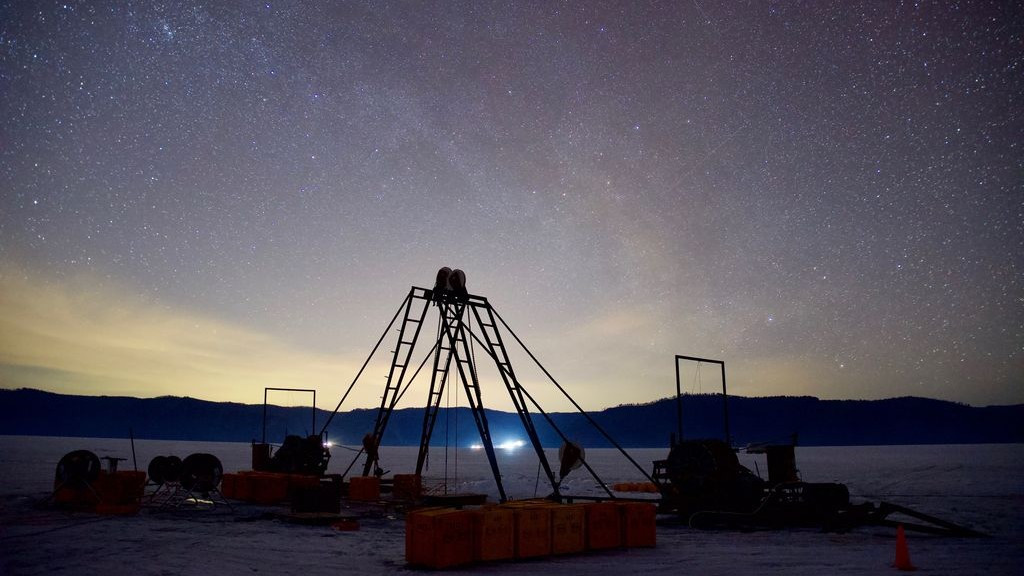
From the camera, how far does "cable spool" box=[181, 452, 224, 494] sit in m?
27.1

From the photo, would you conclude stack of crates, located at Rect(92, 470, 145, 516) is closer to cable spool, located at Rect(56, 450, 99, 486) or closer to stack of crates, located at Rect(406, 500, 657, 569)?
cable spool, located at Rect(56, 450, 99, 486)

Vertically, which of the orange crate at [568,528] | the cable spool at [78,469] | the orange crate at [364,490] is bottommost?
the orange crate at [364,490]

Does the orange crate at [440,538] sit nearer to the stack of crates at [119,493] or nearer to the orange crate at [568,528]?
the orange crate at [568,528]

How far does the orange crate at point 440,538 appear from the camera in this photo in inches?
549

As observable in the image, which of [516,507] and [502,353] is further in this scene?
[502,353]

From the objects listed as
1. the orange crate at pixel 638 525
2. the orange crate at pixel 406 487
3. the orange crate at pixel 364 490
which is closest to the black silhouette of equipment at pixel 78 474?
the orange crate at pixel 364 490

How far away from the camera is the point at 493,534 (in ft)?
48.5

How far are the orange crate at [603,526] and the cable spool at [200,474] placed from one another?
17404mm

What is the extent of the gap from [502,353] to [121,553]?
16062 mm

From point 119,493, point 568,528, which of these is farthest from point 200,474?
point 568,528

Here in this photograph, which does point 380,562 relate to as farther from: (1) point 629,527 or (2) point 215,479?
(2) point 215,479

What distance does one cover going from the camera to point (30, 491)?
111 feet

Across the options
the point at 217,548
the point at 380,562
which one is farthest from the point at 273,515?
the point at 380,562

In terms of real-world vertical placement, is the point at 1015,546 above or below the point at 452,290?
below
